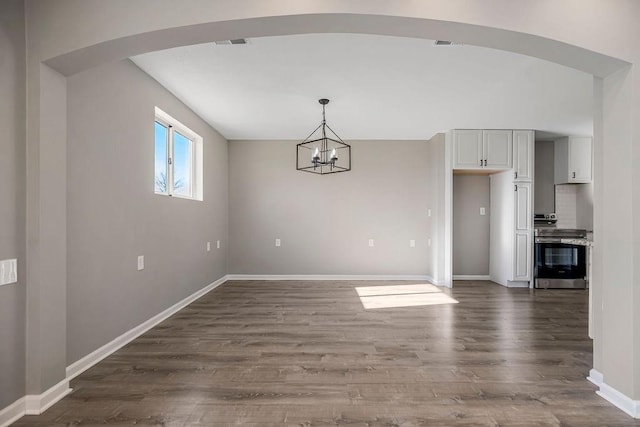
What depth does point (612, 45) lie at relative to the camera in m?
2.00

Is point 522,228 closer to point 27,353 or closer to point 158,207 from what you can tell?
point 158,207

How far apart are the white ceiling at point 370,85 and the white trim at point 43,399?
99.8 inches

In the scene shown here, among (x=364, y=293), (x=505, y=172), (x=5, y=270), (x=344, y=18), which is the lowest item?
(x=364, y=293)

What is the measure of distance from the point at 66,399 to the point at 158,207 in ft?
6.37

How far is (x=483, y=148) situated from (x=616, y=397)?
13.4ft

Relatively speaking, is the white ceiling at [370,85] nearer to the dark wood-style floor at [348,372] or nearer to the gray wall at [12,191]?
the gray wall at [12,191]

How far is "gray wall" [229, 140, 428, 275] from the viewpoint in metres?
6.18

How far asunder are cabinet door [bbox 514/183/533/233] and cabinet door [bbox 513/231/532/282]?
4.8 inches

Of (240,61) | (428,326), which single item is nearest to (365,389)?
(428,326)

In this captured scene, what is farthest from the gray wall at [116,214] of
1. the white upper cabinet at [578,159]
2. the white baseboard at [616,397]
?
the white upper cabinet at [578,159]

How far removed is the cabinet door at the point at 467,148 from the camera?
5.46 m

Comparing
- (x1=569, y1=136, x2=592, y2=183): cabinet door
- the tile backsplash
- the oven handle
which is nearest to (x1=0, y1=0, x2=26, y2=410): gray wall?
the oven handle

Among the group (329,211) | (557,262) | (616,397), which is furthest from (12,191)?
(557,262)

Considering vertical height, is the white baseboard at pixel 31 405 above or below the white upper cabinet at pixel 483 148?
below
